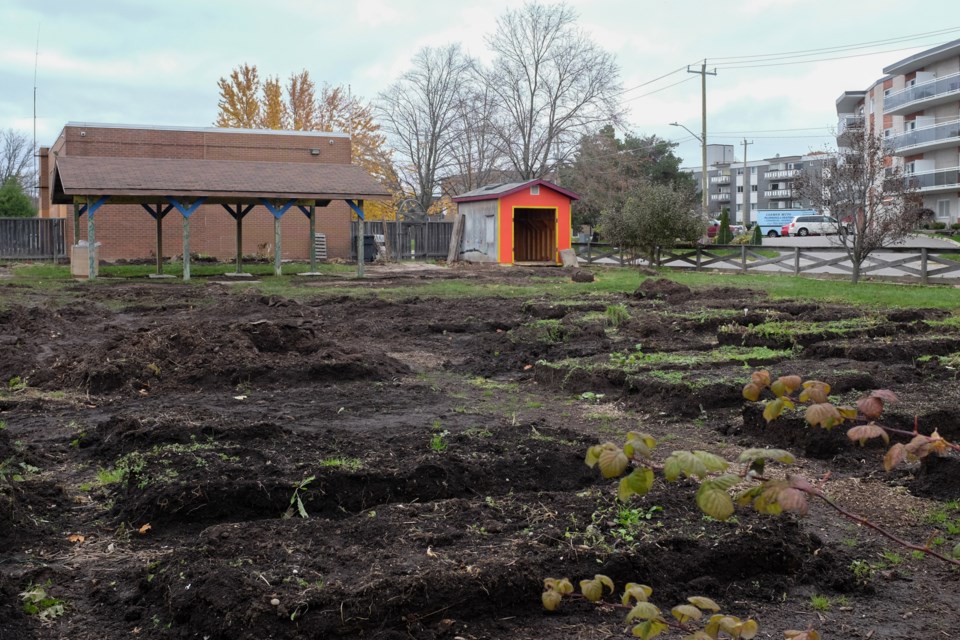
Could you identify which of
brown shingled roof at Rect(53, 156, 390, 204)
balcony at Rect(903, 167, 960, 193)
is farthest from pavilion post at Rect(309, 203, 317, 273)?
balcony at Rect(903, 167, 960, 193)

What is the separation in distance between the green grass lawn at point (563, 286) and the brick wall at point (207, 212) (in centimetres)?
556

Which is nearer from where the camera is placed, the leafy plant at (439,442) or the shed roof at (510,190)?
the leafy plant at (439,442)

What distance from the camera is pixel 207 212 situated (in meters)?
37.6

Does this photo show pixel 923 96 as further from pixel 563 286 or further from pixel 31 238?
pixel 31 238

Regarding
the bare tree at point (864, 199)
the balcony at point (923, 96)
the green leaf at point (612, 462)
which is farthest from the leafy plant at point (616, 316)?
the balcony at point (923, 96)

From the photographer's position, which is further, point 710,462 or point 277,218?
point 277,218

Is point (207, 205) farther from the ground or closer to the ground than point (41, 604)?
farther from the ground

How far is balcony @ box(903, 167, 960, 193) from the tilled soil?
186 feet

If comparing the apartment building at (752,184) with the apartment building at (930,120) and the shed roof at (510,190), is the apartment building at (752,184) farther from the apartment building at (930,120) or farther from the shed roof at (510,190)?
the shed roof at (510,190)

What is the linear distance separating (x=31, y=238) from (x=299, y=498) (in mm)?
35805

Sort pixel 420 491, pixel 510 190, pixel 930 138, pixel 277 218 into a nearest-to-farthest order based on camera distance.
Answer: pixel 420 491
pixel 277 218
pixel 510 190
pixel 930 138

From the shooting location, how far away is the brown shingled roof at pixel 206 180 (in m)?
27.1

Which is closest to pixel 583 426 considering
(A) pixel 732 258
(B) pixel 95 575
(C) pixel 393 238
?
(B) pixel 95 575

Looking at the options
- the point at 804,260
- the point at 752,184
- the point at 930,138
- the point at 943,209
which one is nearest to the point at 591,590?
the point at 804,260
